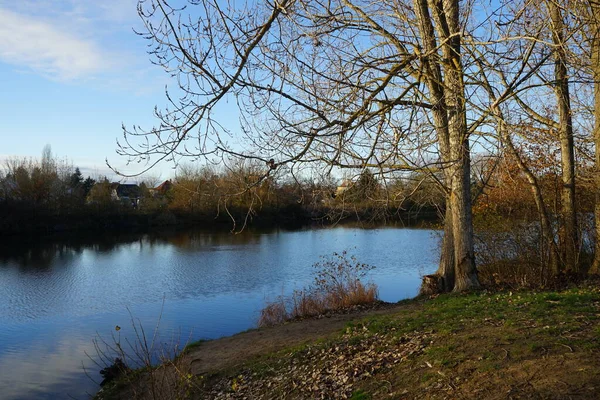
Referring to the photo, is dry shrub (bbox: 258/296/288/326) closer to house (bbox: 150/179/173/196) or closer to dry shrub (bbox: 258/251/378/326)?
dry shrub (bbox: 258/251/378/326)

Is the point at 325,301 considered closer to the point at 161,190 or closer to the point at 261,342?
the point at 261,342

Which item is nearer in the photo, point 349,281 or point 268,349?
point 268,349

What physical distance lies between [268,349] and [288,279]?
11.5 meters

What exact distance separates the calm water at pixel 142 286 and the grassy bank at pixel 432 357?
1861mm

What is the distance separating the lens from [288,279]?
2028cm

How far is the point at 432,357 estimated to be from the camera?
5.73 m

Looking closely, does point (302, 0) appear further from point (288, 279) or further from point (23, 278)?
point (23, 278)

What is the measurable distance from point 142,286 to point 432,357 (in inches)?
673

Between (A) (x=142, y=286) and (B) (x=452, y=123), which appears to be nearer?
(B) (x=452, y=123)

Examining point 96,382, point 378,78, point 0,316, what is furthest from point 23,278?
point 378,78

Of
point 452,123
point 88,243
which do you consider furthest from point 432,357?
point 88,243

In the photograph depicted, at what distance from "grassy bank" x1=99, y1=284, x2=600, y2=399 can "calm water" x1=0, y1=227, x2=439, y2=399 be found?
186 cm

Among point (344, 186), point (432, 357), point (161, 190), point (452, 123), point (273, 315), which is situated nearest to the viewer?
point (432, 357)

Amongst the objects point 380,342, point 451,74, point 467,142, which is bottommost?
point 380,342
